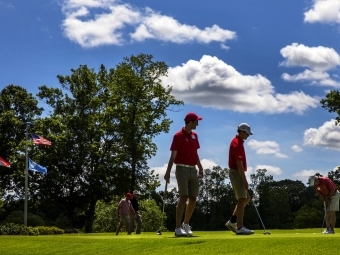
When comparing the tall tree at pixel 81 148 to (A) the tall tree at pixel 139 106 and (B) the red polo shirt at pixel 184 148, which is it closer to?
(A) the tall tree at pixel 139 106

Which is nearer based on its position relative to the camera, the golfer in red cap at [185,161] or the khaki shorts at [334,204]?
the golfer in red cap at [185,161]

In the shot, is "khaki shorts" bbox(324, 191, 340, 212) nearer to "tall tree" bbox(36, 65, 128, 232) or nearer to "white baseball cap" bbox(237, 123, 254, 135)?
"white baseball cap" bbox(237, 123, 254, 135)

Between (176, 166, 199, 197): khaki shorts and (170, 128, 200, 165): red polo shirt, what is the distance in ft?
0.56

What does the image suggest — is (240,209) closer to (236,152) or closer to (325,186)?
(236,152)

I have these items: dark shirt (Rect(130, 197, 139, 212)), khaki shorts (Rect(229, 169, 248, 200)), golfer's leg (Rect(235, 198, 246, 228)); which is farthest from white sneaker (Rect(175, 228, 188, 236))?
dark shirt (Rect(130, 197, 139, 212))

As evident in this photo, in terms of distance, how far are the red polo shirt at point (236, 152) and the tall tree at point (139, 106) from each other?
3804 cm

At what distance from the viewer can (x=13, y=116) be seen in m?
58.9

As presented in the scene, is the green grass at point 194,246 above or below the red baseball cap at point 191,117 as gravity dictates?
below

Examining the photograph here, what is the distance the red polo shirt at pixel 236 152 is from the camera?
1148cm

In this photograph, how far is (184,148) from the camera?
1167 centimetres

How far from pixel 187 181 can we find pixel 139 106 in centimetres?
3871

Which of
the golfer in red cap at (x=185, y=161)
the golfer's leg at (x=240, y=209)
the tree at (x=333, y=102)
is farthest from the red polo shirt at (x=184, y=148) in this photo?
the tree at (x=333, y=102)

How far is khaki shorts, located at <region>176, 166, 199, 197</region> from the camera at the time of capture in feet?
38.0

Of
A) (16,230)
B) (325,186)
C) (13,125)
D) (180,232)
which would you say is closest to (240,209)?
(180,232)
